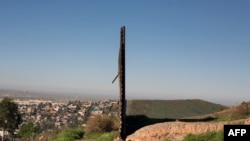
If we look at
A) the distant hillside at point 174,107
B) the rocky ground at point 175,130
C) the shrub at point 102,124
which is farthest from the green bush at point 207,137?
the distant hillside at point 174,107

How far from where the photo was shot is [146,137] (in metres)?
18.7

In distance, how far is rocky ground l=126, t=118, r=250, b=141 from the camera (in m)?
16.9

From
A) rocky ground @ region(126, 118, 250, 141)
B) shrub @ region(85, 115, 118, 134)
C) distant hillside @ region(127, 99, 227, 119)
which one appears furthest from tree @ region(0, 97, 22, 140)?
rocky ground @ region(126, 118, 250, 141)

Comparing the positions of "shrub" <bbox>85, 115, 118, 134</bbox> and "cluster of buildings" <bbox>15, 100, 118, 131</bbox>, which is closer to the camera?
"shrub" <bbox>85, 115, 118, 134</bbox>

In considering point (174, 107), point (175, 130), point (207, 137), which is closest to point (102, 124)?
point (175, 130)

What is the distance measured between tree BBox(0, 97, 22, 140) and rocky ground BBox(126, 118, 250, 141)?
3357 centimetres

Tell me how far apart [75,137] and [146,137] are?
628cm

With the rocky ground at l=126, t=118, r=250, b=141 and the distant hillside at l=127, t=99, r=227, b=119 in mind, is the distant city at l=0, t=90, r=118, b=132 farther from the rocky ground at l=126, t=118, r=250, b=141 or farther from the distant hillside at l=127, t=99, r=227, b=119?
the rocky ground at l=126, t=118, r=250, b=141

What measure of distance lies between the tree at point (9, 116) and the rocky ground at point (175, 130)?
33.6 meters

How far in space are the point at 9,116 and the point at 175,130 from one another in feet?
119

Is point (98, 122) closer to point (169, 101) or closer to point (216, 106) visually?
point (169, 101)

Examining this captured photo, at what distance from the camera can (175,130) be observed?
702 inches

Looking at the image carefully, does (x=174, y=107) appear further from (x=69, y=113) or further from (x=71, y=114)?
(x=69, y=113)

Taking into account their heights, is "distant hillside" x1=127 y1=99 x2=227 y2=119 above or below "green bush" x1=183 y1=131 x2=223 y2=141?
above
